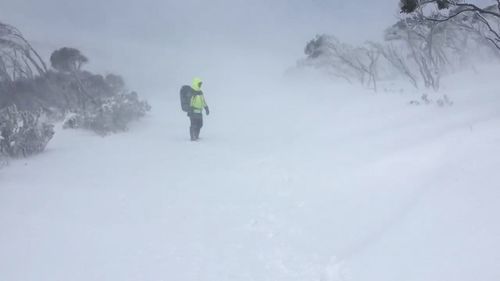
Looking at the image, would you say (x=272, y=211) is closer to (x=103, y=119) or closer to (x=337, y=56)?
(x=103, y=119)

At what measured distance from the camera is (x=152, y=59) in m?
71.1

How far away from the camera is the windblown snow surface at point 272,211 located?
13.8 feet

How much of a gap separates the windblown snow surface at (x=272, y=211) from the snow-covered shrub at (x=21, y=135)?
0.50m

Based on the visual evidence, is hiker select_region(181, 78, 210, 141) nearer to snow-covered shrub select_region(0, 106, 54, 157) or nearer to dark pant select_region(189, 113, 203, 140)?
dark pant select_region(189, 113, 203, 140)

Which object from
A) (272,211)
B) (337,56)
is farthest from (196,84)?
(337,56)

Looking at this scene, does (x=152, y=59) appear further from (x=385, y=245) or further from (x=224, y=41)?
(x=385, y=245)

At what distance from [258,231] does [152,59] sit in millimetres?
68781

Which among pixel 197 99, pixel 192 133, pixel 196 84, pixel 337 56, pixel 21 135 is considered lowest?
pixel 21 135

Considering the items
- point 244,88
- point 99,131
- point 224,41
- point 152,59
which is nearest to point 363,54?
point 244,88

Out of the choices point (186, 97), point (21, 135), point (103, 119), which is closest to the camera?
point (21, 135)

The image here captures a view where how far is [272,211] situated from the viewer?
613 centimetres

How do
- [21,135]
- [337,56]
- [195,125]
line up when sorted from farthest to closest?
1. [337,56]
2. [195,125]
3. [21,135]

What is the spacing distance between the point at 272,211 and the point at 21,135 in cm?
662

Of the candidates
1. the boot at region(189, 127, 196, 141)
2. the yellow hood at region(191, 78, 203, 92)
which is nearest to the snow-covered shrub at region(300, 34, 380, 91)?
the yellow hood at region(191, 78, 203, 92)
